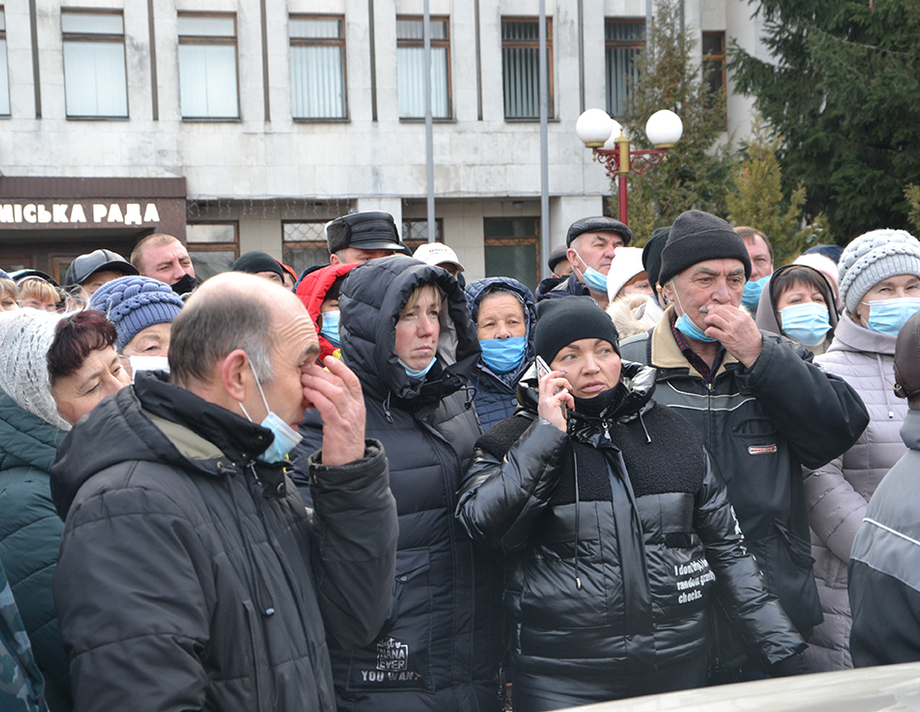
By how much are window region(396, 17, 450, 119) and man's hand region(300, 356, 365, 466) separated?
62.6 feet

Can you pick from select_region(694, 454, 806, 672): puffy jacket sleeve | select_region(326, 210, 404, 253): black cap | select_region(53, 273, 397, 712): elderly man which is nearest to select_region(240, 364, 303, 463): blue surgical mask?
select_region(53, 273, 397, 712): elderly man

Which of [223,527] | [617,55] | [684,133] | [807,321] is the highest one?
[617,55]

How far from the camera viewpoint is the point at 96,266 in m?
6.12

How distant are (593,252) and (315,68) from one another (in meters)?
15.9

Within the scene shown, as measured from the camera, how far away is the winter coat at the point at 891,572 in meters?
2.42

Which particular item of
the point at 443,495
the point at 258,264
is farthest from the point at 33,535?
the point at 258,264

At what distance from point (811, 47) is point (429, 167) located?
24.5ft

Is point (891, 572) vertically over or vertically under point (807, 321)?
under

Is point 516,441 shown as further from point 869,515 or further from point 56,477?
point 56,477

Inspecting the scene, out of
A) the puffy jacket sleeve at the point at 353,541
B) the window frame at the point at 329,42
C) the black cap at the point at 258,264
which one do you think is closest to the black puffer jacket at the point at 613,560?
the puffy jacket sleeve at the point at 353,541

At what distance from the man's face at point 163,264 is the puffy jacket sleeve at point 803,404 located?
4001 millimetres

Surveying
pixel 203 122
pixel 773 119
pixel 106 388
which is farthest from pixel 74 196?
pixel 106 388

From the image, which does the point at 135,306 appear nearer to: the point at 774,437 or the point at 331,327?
the point at 331,327

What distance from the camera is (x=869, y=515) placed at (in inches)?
104
